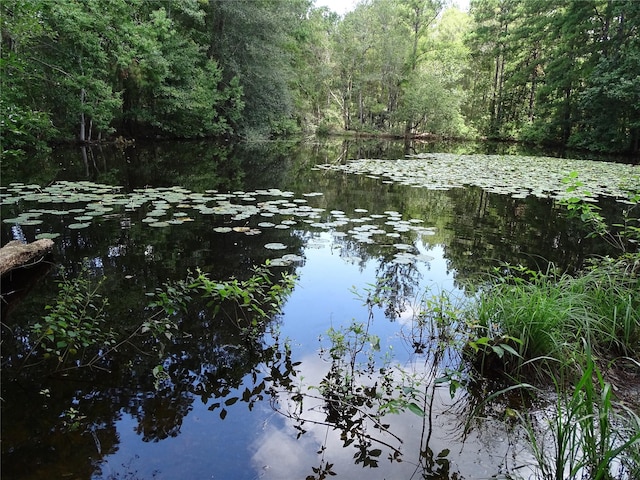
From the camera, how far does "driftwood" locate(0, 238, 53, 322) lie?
288 cm

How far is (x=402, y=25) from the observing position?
30391 millimetres

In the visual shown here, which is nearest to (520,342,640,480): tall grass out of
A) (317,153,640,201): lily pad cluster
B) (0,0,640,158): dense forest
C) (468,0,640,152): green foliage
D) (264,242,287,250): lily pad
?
(264,242,287,250): lily pad

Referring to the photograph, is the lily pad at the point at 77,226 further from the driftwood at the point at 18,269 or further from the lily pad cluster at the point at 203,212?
the driftwood at the point at 18,269

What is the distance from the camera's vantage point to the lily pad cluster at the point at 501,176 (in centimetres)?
793

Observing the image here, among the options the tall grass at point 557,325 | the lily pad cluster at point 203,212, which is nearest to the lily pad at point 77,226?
the lily pad cluster at point 203,212

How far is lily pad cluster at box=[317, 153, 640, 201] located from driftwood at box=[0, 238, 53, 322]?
687 centimetres

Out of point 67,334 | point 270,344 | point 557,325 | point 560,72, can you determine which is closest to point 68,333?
point 67,334

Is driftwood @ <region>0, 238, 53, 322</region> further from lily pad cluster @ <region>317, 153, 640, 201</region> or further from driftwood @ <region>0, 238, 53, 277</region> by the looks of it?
lily pad cluster @ <region>317, 153, 640, 201</region>

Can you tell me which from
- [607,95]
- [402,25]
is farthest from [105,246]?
[402,25]

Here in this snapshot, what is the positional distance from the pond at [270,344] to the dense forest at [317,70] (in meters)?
1.53

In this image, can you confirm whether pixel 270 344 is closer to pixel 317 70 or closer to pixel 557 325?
pixel 557 325

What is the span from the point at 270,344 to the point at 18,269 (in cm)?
244

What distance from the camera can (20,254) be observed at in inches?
123

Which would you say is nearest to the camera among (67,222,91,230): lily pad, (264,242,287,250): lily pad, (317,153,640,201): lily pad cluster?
(264,242,287,250): lily pad
